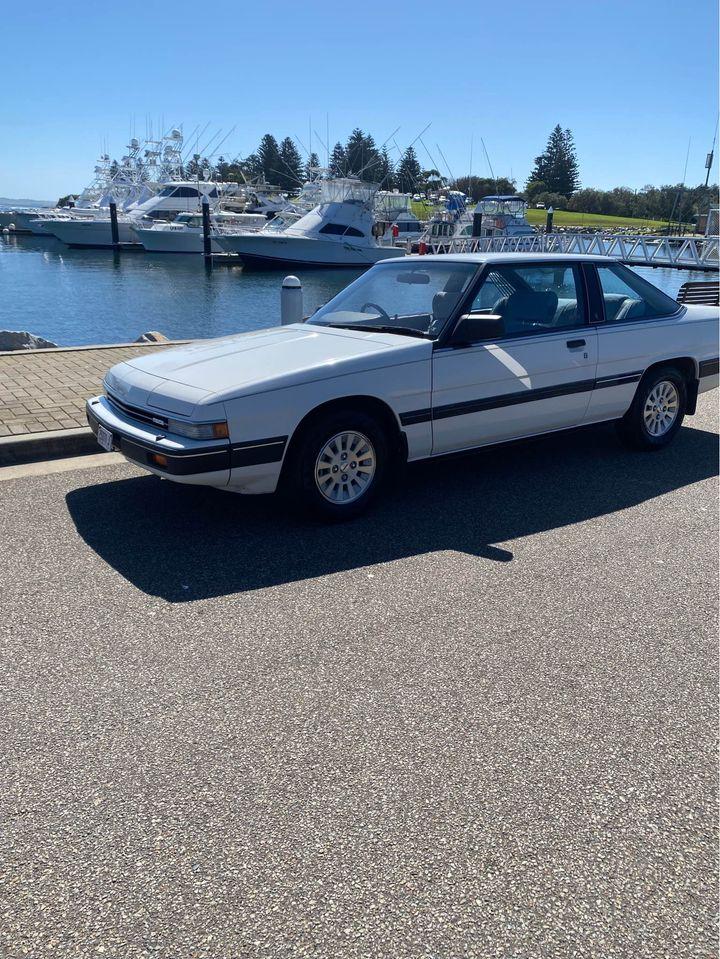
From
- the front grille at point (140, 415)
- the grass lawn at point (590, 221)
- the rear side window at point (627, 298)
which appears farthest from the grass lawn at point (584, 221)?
the front grille at point (140, 415)

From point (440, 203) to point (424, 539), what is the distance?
5556 centimetres

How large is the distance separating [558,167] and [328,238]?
97.0m

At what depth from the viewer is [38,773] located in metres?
2.70

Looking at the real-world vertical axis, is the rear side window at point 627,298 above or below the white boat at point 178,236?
below

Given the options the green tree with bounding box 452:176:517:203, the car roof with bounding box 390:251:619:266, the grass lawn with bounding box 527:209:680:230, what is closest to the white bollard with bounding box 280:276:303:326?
the car roof with bounding box 390:251:619:266


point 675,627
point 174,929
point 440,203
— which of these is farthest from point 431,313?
point 440,203

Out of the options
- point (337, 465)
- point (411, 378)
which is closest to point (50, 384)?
point (337, 465)

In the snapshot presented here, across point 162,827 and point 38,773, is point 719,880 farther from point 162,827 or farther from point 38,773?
point 38,773

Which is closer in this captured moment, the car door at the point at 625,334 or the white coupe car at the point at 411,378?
the white coupe car at the point at 411,378

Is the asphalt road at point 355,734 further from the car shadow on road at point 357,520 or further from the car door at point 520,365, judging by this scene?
the car door at point 520,365

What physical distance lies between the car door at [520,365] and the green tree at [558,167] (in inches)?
5446

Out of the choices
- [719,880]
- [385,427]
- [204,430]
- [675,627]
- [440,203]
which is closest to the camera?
[719,880]

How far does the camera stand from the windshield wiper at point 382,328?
17.6ft

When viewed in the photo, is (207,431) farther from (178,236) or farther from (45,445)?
(178,236)
